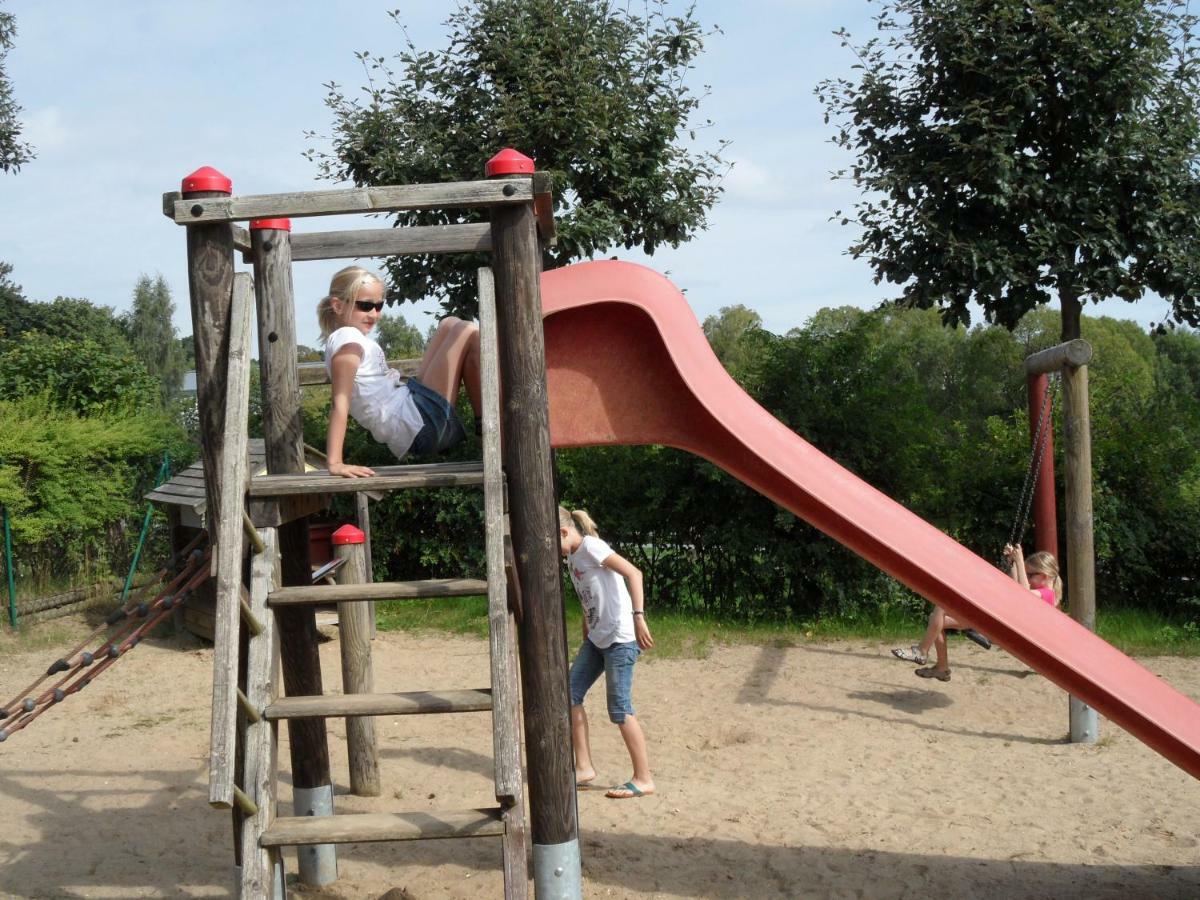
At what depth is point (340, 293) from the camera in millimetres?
3814

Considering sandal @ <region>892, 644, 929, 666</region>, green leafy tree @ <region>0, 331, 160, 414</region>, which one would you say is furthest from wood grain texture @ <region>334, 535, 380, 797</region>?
green leafy tree @ <region>0, 331, 160, 414</region>

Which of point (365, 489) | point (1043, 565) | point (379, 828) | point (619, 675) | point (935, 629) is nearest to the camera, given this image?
point (379, 828)

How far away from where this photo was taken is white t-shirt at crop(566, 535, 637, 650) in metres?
5.26

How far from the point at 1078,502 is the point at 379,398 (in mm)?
4362

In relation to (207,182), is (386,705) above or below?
below

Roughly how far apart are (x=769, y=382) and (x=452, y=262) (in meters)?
3.13

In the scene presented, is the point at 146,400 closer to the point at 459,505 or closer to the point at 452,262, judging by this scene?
the point at 459,505

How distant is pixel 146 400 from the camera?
12617 millimetres

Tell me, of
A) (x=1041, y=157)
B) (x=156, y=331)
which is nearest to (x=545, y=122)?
(x=1041, y=157)

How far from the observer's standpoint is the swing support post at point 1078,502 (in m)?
6.29

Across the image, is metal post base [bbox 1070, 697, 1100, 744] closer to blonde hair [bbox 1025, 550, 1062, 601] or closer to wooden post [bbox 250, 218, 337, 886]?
blonde hair [bbox 1025, 550, 1062, 601]

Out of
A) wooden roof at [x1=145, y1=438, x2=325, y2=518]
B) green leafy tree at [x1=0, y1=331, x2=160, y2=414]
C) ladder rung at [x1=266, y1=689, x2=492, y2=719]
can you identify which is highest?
green leafy tree at [x1=0, y1=331, x2=160, y2=414]

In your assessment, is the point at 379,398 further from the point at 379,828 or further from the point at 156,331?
the point at 156,331

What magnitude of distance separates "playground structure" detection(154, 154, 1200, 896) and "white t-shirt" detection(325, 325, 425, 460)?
0.21 meters
